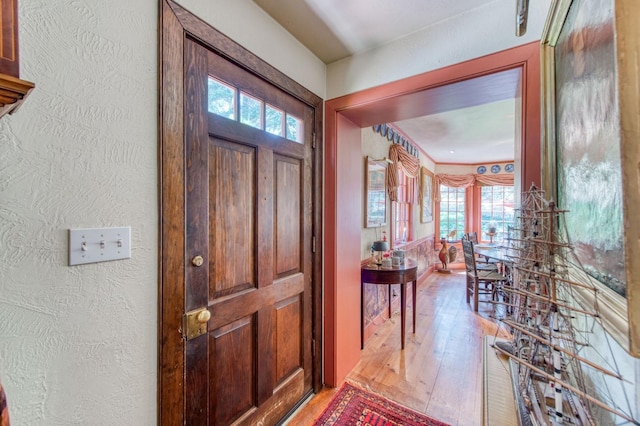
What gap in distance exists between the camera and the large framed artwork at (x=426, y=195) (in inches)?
201

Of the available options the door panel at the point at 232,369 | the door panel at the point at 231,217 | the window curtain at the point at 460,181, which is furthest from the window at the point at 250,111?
the window curtain at the point at 460,181

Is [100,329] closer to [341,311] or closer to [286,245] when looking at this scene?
[286,245]

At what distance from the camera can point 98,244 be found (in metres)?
0.85

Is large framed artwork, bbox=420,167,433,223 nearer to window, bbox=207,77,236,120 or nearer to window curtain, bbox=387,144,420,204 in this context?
window curtain, bbox=387,144,420,204

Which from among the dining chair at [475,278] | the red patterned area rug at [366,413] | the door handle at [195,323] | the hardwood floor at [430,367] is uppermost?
the door handle at [195,323]

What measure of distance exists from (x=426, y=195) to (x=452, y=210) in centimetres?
149

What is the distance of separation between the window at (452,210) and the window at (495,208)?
17.4 inches

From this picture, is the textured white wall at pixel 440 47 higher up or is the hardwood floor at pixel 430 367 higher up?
the textured white wall at pixel 440 47

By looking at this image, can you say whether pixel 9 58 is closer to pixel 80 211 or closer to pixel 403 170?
pixel 80 211

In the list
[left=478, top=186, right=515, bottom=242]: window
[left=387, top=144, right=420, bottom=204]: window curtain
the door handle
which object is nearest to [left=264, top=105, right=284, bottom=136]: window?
the door handle

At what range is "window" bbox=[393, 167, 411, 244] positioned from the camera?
3.77 m

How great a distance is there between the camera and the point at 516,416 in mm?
830

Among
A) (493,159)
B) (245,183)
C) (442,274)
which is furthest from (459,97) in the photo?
(493,159)

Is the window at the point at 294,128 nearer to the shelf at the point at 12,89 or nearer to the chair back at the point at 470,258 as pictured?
the shelf at the point at 12,89
